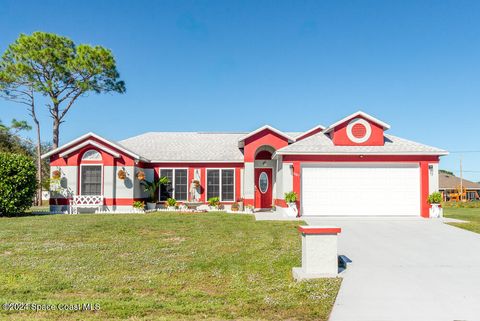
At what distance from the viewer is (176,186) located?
24.3m

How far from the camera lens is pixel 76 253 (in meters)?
9.88

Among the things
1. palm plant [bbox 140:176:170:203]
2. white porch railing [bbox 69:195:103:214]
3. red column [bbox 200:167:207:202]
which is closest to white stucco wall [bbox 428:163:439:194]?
red column [bbox 200:167:207:202]

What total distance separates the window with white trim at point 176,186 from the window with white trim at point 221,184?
1.51 metres

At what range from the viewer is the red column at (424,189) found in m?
18.3

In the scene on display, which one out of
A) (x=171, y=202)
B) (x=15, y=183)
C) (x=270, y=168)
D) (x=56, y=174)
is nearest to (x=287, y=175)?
(x=270, y=168)

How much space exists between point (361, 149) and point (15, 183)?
1779 cm

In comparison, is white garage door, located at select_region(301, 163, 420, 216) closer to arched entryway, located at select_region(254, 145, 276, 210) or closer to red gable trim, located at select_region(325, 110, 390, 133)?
red gable trim, located at select_region(325, 110, 390, 133)

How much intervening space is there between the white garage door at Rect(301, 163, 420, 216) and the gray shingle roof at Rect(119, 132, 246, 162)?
6.68m

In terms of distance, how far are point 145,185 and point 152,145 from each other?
160 inches

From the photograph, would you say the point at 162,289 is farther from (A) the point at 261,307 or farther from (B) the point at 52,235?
(B) the point at 52,235

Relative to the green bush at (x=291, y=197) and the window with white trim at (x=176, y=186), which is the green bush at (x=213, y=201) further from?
the green bush at (x=291, y=197)

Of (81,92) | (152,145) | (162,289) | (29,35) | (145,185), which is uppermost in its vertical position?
(29,35)

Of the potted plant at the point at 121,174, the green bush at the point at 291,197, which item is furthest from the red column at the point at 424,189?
the potted plant at the point at 121,174

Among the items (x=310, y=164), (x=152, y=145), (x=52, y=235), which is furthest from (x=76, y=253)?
(x=152, y=145)
